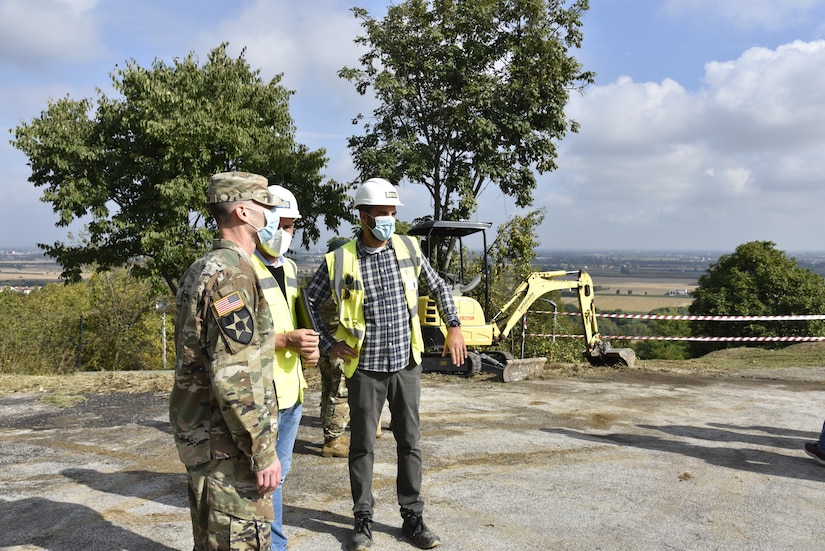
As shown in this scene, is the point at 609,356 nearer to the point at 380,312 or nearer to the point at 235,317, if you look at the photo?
the point at 380,312

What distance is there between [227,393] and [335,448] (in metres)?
3.85

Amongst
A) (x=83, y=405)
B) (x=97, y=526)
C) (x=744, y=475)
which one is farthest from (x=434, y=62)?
(x=97, y=526)

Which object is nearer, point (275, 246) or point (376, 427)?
point (275, 246)

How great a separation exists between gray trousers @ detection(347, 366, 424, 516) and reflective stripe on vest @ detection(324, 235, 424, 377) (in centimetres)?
13

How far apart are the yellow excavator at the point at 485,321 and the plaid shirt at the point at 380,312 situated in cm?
612

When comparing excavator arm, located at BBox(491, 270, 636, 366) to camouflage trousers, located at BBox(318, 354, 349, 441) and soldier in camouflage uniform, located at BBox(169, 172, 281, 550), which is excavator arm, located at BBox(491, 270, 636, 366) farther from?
soldier in camouflage uniform, located at BBox(169, 172, 281, 550)

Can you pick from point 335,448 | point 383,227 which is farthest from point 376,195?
point 335,448

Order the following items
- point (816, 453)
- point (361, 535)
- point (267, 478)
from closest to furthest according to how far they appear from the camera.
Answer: point (267, 478) < point (361, 535) < point (816, 453)

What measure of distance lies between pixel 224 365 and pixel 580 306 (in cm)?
1121

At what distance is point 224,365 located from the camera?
2232mm

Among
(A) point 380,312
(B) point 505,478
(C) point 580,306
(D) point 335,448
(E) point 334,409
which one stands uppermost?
(A) point 380,312

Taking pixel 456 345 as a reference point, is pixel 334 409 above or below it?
below

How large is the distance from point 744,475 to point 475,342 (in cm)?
579

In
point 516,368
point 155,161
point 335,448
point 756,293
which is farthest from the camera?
point 756,293
